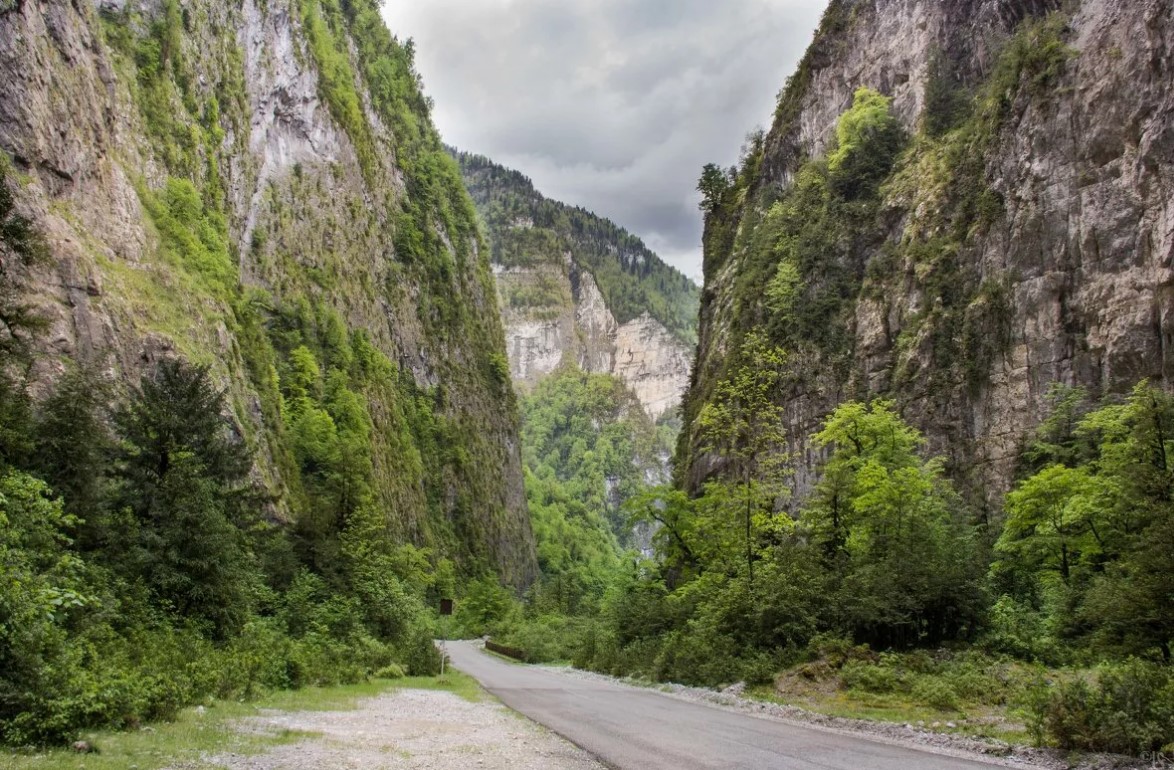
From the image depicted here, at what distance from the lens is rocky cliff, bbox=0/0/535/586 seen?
26.7 m

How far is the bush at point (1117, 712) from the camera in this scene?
9.13 meters

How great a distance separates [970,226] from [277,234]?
42184 mm

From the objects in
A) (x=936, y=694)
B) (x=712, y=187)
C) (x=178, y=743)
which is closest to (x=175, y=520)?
(x=178, y=743)

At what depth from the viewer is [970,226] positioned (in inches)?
1458

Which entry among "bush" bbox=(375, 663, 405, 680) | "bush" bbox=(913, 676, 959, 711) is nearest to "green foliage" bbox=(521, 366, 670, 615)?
"bush" bbox=(375, 663, 405, 680)

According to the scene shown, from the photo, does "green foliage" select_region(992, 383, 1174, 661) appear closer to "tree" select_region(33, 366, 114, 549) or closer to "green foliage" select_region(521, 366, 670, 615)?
"tree" select_region(33, 366, 114, 549)

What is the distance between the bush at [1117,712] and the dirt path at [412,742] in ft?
19.4

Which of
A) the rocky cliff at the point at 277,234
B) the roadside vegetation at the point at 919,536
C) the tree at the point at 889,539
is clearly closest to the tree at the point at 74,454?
the rocky cliff at the point at 277,234

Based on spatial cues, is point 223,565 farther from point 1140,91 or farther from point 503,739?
point 1140,91

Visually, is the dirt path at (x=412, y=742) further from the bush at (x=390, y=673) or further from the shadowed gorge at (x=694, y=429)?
the bush at (x=390, y=673)

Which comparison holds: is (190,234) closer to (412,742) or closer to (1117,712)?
(412,742)

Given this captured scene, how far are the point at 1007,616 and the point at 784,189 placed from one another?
4318cm

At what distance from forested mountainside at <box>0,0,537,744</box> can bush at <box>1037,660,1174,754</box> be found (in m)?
11.8

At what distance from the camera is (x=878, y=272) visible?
42.0m
